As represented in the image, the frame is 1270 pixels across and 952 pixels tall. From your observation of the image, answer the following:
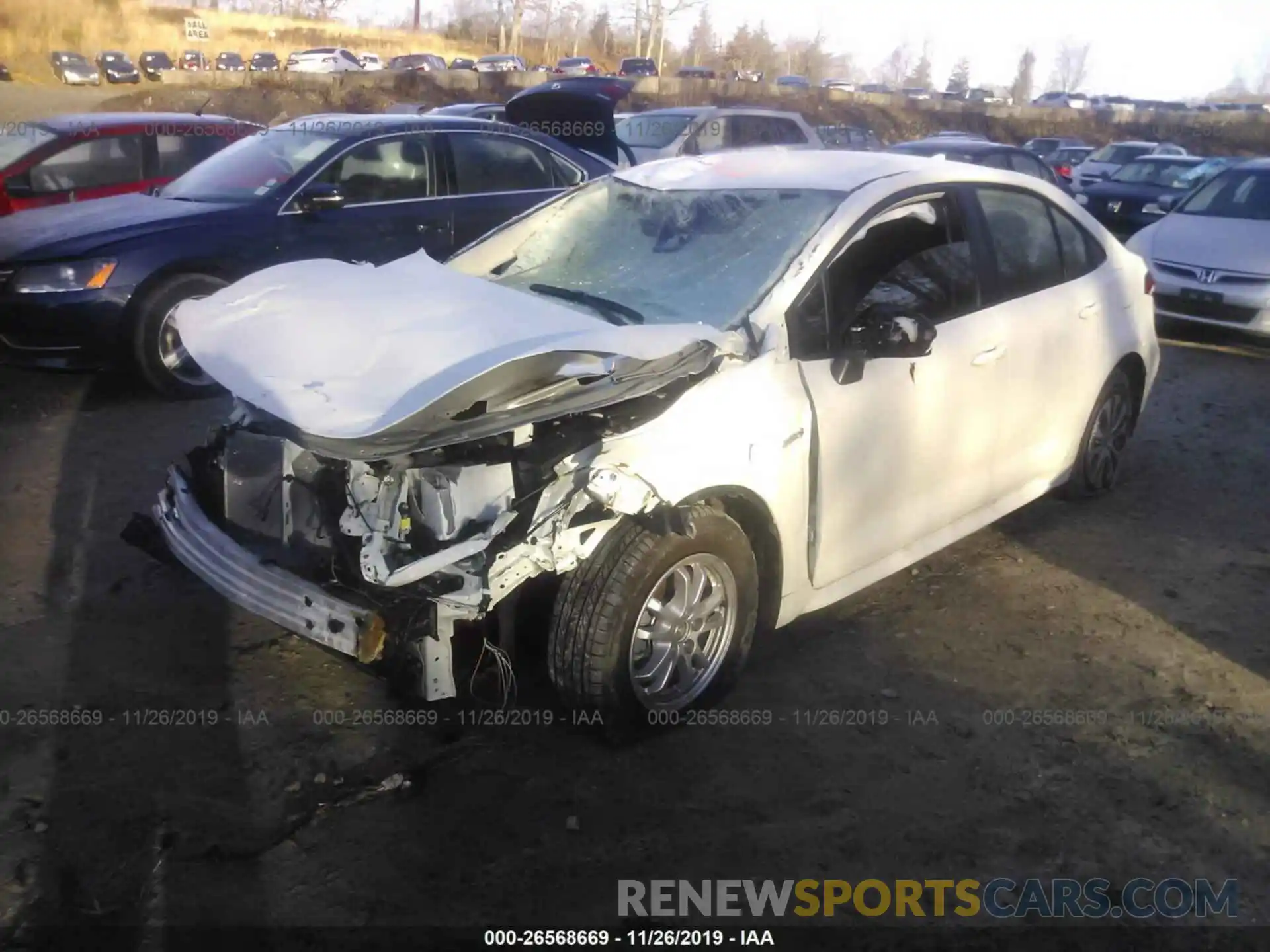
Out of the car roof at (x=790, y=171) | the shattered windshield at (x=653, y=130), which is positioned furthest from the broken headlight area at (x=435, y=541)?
the shattered windshield at (x=653, y=130)

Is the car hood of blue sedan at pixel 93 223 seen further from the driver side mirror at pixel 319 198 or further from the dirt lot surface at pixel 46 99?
the dirt lot surface at pixel 46 99

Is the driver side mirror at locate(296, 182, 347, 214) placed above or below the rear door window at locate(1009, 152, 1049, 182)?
below

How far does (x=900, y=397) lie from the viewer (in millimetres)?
3824

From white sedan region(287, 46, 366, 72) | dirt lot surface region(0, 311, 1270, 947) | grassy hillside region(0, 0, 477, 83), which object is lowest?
dirt lot surface region(0, 311, 1270, 947)

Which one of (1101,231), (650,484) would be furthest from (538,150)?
(650,484)

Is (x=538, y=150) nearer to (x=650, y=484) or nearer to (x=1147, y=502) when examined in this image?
(x=1147, y=502)

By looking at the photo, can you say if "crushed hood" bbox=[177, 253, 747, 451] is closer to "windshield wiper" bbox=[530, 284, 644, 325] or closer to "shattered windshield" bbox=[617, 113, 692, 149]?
"windshield wiper" bbox=[530, 284, 644, 325]

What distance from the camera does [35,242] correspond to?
659cm

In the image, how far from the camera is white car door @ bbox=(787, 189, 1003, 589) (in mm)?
3619

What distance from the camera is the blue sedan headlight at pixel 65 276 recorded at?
6422 millimetres

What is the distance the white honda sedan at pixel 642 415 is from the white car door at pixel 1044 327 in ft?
0.07

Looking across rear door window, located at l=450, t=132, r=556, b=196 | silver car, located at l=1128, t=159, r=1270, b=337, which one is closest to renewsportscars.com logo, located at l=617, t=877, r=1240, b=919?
rear door window, located at l=450, t=132, r=556, b=196

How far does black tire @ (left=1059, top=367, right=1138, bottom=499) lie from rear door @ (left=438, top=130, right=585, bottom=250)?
13.3 ft

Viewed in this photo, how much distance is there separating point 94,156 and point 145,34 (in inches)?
1837
